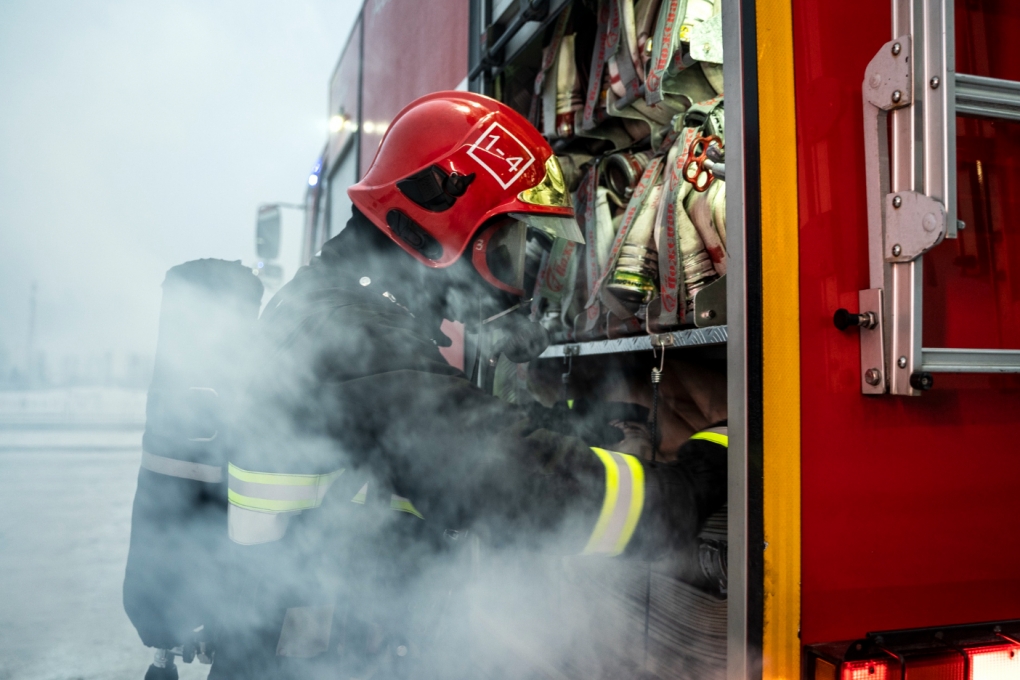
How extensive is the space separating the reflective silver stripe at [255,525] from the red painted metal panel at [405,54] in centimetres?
195

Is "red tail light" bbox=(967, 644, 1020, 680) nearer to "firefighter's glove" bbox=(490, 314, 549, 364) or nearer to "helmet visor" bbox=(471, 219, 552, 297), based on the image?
"firefighter's glove" bbox=(490, 314, 549, 364)

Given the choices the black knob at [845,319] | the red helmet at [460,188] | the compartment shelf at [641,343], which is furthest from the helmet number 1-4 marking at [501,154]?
the black knob at [845,319]

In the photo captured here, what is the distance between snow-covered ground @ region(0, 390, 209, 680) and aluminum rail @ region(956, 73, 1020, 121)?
2.30 metres

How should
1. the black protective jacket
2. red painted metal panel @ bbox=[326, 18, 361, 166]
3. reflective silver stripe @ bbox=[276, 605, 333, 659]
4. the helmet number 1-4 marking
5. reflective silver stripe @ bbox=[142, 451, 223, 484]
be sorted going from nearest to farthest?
the black protective jacket → reflective silver stripe @ bbox=[276, 605, 333, 659] → reflective silver stripe @ bbox=[142, 451, 223, 484] → the helmet number 1-4 marking → red painted metal panel @ bbox=[326, 18, 361, 166]

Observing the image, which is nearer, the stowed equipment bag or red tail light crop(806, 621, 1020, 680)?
red tail light crop(806, 621, 1020, 680)

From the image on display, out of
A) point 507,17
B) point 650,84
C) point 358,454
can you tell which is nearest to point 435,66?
point 507,17

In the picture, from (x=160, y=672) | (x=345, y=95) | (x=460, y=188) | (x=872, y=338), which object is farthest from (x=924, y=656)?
(x=345, y=95)

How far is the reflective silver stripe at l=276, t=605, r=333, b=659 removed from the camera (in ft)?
5.05

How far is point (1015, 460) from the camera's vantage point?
115 centimetres

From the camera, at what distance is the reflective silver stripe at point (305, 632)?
1538 millimetres

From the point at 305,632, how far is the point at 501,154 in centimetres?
132

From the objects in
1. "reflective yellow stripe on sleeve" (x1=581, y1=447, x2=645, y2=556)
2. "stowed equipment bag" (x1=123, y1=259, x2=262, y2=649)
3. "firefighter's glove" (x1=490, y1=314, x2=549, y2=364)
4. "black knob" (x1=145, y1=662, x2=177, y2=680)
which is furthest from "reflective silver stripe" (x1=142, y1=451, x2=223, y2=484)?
"reflective yellow stripe on sleeve" (x1=581, y1=447, x2=645, y2=556)

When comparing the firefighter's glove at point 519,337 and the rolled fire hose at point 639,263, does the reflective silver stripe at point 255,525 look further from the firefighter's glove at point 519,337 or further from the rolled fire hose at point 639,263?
the rolled fire hose at point 639,263

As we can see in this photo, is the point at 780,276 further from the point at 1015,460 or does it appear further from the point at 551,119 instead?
the point at 551,119
